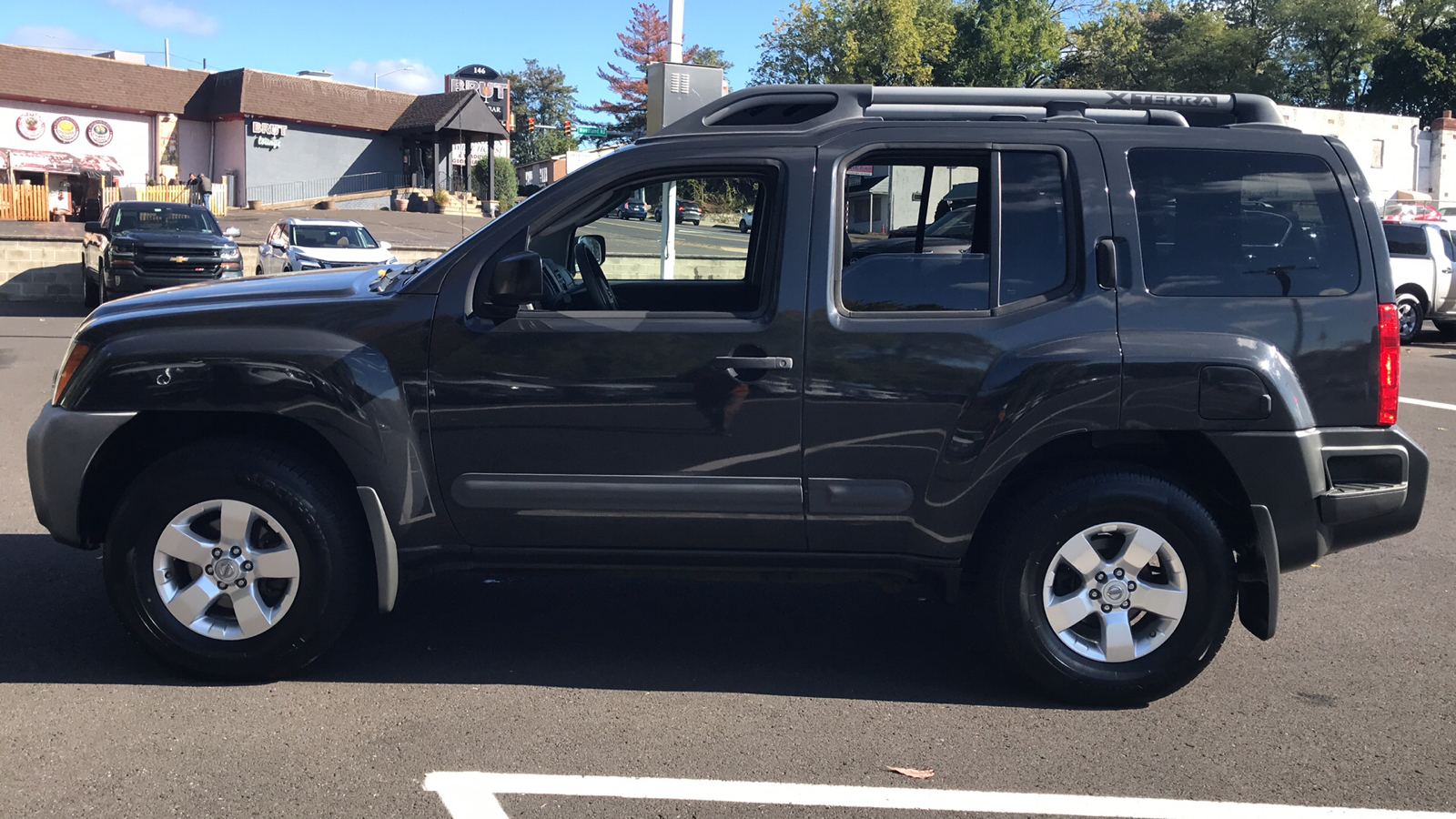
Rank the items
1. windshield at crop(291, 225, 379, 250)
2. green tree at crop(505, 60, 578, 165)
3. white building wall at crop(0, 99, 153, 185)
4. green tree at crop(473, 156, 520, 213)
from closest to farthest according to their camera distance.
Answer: windshield at crop(291, 225, 379, 250)
white building wall at crop(0, 99, 153, 185)
green tree at crop(473, 156, 520, 213)
green tree at crop(505, 60, 578, 165)

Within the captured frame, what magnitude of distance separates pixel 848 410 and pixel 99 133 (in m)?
46.2

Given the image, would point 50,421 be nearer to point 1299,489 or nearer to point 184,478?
point 184,478

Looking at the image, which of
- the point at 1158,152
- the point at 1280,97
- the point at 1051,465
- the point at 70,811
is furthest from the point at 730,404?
the point at 1280,97

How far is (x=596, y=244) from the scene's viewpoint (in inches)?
199

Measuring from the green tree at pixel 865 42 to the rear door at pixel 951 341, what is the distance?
52704 mm

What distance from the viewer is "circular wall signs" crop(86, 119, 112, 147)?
4275 cm

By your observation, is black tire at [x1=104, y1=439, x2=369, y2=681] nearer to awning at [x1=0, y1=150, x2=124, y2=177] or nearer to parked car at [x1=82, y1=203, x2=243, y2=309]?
parked car at [x1=82, y1=203, x2=243, y2=309]

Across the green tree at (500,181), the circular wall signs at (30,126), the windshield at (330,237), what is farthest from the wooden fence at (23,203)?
the windshield at (330,237)

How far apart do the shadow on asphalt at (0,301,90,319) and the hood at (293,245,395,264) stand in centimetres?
404

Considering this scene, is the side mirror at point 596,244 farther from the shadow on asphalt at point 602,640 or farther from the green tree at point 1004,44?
the green tree at point 1004,44

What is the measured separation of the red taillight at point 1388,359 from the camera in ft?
13.2

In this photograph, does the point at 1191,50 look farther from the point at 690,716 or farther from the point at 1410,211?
the point at 690,716

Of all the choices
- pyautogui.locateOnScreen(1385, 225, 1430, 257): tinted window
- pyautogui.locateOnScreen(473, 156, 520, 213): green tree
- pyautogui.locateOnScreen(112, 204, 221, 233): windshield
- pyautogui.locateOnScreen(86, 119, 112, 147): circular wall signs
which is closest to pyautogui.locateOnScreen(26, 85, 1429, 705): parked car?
pyautogui.locateOnScreen(1385, 225, 1430, 257): tinted window

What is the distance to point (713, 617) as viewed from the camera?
5.13 metres
